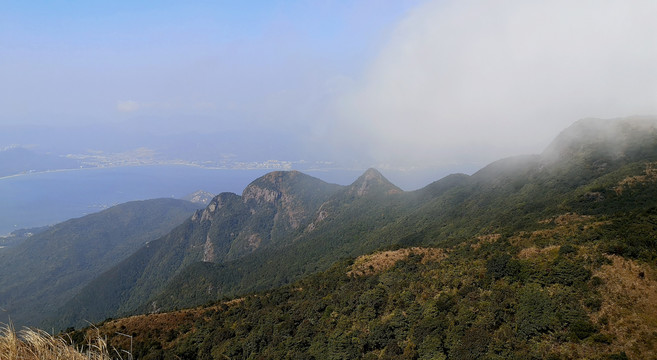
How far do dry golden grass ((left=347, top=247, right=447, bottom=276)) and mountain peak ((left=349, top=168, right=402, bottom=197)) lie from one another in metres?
102

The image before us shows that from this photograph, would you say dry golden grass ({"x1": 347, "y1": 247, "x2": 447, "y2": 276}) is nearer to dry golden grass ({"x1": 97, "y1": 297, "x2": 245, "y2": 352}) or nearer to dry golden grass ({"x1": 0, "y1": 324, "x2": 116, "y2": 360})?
dry golden grass ({"x1": 97, "y1": 297, "x2": 245, "y2": 352})

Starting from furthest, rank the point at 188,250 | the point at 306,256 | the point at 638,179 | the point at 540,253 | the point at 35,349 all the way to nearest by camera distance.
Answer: the point at 188,250
the point at 306,256
the point at 638,179
the point at 540,253
the point at 35,349

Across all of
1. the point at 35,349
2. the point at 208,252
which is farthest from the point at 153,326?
the point at 208,252

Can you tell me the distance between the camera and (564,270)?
28.2m

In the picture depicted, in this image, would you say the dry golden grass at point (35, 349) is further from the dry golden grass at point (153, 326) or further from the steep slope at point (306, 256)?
the steep slope at point (306, 256)

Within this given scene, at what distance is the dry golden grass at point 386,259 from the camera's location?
153ft

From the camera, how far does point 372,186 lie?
162000mm

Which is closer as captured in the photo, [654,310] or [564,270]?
[654,310]

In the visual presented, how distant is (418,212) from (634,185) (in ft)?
201

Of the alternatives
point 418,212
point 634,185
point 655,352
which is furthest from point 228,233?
point 655,352

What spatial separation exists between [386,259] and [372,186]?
11257 centimetres

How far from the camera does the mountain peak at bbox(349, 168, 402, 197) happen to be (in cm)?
15802

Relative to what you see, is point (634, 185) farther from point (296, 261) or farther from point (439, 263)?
point (296, 261)

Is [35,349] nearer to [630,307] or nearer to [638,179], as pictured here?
[630,307]
